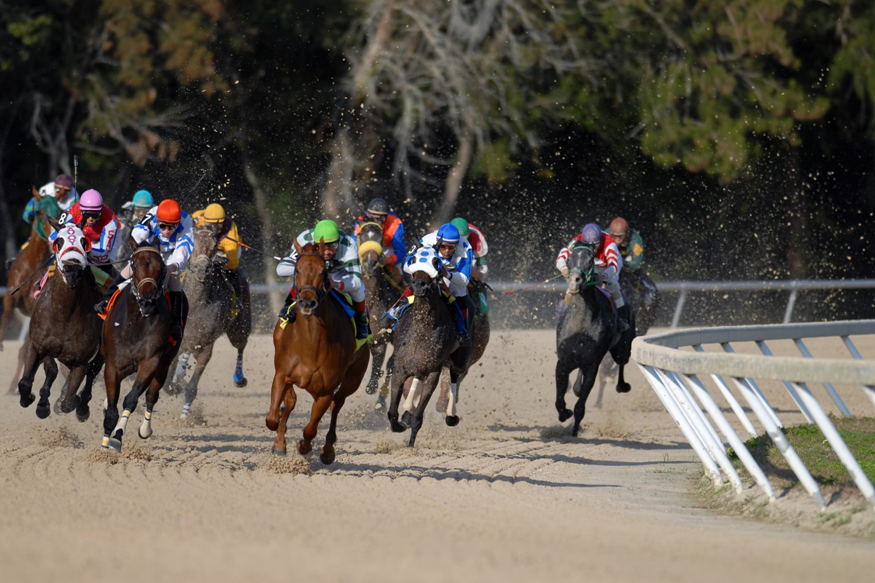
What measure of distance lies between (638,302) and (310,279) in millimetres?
6423

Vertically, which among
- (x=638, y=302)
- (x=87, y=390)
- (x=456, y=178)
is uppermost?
(x=456, y=178)

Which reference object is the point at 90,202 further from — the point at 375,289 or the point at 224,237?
the point at 375,289

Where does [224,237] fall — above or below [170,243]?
below

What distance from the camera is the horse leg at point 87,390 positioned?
9.30 m

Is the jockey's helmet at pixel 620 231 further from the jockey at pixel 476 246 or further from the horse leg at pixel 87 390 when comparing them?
the horse leg at pixel 87 390

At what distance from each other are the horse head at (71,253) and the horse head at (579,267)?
4066mm

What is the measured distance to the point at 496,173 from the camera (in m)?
21.2

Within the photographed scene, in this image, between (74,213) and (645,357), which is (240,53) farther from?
(645,357)

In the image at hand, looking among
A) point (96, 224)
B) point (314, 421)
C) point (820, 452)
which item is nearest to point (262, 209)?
point (96, 224)

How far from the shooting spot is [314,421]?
26.0 ft

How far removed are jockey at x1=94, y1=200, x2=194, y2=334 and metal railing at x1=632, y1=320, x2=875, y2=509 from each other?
3.32m

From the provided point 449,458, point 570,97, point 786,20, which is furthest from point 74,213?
point 786,20

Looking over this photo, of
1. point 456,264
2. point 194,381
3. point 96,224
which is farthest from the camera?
point 194,381

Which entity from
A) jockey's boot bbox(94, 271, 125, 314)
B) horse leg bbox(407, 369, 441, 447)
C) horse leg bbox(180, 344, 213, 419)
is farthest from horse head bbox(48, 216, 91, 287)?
horse leg bbox(407, 369, 441, 447)
